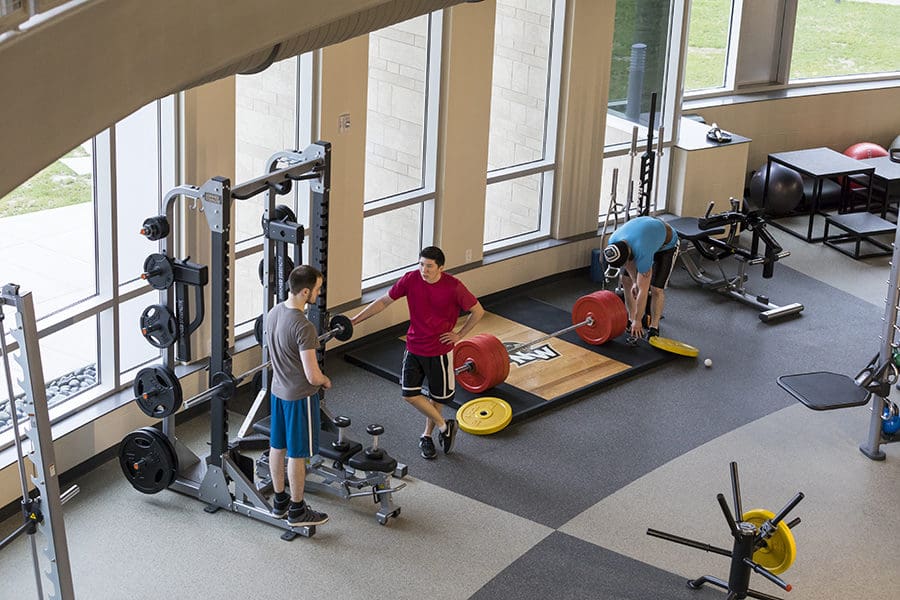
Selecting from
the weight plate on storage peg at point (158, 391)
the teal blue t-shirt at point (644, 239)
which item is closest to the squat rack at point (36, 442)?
the weight plate on storage peg at point (158, 391)

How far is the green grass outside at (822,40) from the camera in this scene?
12.6 meters

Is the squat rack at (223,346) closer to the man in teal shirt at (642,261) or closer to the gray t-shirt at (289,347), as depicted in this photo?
the gray t-shirt at (289,347)

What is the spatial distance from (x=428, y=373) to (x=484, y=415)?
2.67 ft

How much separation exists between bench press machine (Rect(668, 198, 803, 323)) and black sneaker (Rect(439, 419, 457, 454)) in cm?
364

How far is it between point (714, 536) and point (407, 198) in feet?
12.5

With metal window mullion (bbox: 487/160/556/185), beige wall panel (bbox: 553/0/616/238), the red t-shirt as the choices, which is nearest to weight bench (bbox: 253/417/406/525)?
the red t-shirt

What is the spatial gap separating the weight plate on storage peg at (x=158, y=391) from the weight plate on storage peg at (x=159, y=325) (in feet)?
0.51

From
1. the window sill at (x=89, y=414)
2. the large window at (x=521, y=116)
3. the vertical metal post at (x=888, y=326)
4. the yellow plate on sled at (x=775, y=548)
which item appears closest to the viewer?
the yellow plate on sled at (x=775, y=548)

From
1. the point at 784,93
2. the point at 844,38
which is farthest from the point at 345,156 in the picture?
the point at 844,38

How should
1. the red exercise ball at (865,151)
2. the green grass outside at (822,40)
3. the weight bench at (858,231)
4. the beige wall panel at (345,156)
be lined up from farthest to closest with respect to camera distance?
the red exercise ball at (865,151)
the green grass outside at (822,40)
the weight bench at (858,231)
the beige wall panel at (345,156)

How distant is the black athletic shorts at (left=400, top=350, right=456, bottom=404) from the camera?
7.16m

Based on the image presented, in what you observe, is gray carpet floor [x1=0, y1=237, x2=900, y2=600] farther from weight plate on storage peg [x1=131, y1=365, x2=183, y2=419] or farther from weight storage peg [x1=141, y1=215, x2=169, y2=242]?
weight storage peg [x1=141, y1=215, x2=169, y2=242]

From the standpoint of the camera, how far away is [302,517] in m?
6.44

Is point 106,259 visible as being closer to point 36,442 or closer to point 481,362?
point 36,442
